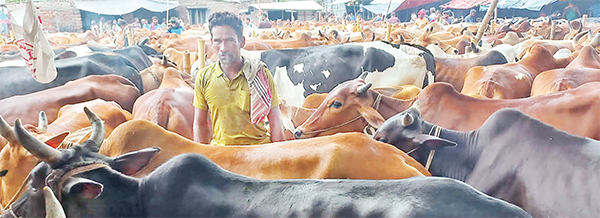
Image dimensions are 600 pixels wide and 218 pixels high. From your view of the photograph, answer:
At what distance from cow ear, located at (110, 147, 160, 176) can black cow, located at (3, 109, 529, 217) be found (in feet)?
0.31

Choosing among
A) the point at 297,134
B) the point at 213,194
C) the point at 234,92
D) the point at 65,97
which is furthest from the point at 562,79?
the point at 65,97

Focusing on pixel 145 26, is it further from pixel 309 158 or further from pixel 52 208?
pixel 52 208

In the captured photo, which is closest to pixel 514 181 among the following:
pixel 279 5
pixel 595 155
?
pixel 595 155

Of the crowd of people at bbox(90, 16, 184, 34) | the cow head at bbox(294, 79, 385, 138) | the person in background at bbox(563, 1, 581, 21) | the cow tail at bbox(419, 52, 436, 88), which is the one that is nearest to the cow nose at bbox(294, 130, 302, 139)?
the cow head at bbox(294, 79, 385, 138)

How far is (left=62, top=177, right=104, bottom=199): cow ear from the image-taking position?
1.94 metres

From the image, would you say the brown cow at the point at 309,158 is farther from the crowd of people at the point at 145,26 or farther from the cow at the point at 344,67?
the crowd of people at the point at 145,26

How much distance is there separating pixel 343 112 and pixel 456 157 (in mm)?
1236

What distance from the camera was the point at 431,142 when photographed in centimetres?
325

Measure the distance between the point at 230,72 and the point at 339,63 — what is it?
426cm

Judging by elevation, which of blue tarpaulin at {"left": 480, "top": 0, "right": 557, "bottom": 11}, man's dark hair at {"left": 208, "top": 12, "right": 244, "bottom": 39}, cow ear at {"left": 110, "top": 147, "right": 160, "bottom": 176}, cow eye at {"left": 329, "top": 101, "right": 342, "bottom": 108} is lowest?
cow eye at {"left": 329, "top": 101, "right": 342, "bottom": 108}

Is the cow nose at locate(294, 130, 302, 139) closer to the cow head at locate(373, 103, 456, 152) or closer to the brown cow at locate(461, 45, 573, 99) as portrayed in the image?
the cow head at locate(373, 103, 456, 152)

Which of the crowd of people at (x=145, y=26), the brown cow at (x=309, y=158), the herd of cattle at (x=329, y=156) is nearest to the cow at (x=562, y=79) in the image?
the herd of cattle at (x=329, y=156)

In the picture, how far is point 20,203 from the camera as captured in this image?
79.8 inches

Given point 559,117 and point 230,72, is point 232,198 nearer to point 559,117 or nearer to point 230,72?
point 230,72
